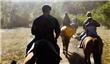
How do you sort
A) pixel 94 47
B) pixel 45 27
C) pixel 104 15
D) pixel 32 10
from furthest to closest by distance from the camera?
1. pixel 32 10
2. pixel 104 15
3. pixel 94 47
4. pixel 45 27

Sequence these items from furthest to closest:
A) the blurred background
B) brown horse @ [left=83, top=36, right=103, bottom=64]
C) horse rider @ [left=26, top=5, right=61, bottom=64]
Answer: the blurred background < brown horse @ [left=83, top=36, right=103, bottom=64] < horse rider @ [left=26, top=5, right=61, bottom=64]

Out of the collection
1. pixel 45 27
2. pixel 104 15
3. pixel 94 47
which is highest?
pixel 45 27

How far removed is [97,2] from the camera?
1539 inches

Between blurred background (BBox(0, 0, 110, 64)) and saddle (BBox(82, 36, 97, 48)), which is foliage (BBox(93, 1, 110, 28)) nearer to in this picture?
blurred background (BBox(0, 0, 110, 64))

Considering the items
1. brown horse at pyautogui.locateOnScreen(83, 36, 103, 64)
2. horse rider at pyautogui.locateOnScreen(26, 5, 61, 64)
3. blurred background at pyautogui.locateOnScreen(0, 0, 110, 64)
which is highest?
horse rider at pyautogui.locateOnScreen(26, 5, 61, 64)

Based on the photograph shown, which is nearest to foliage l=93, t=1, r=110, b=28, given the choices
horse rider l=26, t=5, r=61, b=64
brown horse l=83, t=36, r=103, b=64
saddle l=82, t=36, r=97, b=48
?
saddle l=82, t=36, r=97, b=48

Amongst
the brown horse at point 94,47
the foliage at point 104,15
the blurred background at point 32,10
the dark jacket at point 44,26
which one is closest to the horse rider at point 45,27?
the dark jacket at point 44,26

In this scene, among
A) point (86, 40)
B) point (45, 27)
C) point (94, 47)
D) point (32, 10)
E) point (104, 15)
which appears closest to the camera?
point (45, 27)

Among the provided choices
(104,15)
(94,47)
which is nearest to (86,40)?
(94,47)

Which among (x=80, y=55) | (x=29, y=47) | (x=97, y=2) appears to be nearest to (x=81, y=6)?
(x=97, y=2)

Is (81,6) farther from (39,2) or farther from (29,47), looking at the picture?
(29,47)

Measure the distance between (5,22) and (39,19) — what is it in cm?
2909

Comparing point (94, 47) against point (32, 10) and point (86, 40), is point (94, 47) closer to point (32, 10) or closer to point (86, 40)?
point (86, 40)

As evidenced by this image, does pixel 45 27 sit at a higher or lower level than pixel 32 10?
higher
